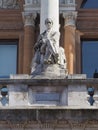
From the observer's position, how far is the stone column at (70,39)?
2158cm

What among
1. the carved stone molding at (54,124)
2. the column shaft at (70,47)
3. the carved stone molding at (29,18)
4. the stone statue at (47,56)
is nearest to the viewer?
the carved stone molding at (54,124)

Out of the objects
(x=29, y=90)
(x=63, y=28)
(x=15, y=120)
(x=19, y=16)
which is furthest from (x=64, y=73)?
(x=19, y=16)

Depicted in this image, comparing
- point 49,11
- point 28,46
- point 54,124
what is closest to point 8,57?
point 28,46

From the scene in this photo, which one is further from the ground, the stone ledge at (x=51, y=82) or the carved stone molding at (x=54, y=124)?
the stone ledge at (x=51, y=82)

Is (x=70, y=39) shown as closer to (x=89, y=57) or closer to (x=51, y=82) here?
(x=89, y=57)

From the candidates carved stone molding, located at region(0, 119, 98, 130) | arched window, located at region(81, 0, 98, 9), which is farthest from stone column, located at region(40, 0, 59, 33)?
carved stone molding, located at region(0, 119, 98, 130)

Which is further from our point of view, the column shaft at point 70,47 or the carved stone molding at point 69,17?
the carved stone molding at point 69,17

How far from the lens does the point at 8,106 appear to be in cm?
1447

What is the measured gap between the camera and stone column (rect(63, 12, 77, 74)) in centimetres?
2158

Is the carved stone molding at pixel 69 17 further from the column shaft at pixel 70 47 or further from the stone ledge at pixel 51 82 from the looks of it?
the stone ledge at pixel 51 82

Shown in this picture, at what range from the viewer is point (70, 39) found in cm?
2186

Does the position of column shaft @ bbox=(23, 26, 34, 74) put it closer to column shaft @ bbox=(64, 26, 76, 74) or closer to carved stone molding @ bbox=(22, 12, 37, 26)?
carved stone molding @ bbox=(22, 12, 37, 26)

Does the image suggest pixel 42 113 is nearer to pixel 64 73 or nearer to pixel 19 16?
pixel 64 73

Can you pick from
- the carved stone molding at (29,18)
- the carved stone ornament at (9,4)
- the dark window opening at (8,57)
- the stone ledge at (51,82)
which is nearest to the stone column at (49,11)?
the carved stone molding at (29,18)
